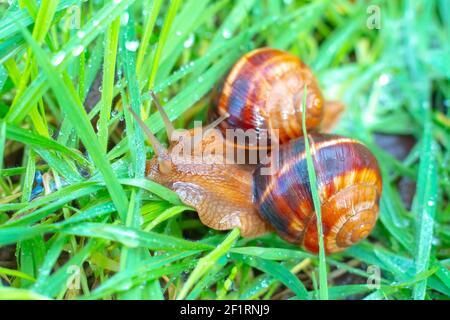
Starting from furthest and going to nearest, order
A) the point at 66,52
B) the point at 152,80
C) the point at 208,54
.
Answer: the point at 208,54
the point at 152,80
the point at 66,52

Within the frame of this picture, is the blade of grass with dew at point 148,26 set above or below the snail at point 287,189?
above

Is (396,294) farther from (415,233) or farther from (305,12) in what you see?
(305,12)

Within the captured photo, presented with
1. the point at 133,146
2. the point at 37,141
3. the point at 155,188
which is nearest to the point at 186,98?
the point at 133,146

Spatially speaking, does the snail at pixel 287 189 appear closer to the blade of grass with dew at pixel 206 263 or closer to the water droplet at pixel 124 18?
the blade of grass with dew at pixel 206 263

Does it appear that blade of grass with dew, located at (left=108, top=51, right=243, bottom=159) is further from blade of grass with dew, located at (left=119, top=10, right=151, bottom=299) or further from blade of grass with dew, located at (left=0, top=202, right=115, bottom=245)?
blade of grass with dew, located at (left=0, top=202, right=115, bottom=245)

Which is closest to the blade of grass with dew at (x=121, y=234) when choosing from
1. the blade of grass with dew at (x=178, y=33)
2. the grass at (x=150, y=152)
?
the grass at (x=150, y=152)
